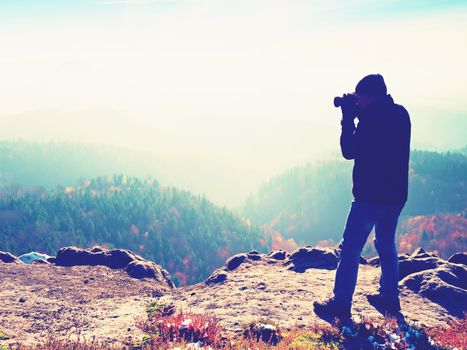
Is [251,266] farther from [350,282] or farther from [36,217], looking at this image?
[36,217]

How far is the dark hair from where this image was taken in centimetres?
658

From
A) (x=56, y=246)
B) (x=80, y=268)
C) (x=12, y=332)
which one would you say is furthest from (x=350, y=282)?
(x=56, y=246)

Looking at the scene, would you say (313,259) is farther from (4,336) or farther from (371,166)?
(4,336)

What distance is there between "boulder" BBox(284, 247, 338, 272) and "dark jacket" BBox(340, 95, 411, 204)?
18.6 feet

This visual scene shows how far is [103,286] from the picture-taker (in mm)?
11156

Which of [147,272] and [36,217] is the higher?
[147,272]

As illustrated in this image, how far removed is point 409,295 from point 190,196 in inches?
5334

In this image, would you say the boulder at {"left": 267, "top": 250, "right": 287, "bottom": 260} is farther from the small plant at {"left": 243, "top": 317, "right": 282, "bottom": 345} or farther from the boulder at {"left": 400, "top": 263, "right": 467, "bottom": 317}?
the small plant at {"left": 243, "top": 317, "right": 282, "bottom": 345}

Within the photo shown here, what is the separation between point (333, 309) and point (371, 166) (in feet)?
9.60

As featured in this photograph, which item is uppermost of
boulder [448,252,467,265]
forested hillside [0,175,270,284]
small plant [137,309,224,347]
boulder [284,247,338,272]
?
boulder [448,252,467,265]

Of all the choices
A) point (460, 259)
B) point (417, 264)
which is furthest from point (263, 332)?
point (460, 259)

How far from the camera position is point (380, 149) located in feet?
21.8

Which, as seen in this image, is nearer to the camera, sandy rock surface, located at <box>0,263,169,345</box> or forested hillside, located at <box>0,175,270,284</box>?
sandy rock surface, located at <box>0,263,169,345</box>

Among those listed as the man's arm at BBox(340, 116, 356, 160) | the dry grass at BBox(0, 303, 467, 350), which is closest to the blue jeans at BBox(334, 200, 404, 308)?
the dry grass at BBox(0, 303, 467, 350)
